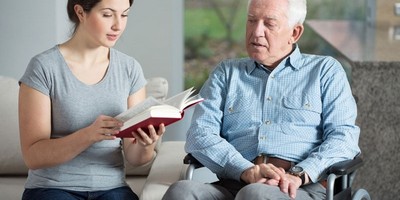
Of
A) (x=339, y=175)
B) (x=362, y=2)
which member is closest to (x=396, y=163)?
(x=362, y=2)

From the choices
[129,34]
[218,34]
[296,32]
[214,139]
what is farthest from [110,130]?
[218,34]

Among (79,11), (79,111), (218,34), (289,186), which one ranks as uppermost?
(79,11)

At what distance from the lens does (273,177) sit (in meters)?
2.85

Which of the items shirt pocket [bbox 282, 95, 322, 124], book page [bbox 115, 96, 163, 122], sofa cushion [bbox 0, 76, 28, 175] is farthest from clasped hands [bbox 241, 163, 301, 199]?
sofa cushion [bbox 0, 76, 28, 175]

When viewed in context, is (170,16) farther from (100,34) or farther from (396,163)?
(100,34)

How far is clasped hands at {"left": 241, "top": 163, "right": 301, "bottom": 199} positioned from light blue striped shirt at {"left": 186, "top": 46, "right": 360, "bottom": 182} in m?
0.04

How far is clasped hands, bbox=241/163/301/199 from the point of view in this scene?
2826mm

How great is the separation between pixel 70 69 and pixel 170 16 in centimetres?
184

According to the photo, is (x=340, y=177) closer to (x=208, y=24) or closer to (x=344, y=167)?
(x=344, y=167)

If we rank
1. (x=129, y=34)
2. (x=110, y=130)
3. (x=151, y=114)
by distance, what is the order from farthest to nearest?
(x=129, y=34) < (x=110, y=130) < (x=151, y=114)

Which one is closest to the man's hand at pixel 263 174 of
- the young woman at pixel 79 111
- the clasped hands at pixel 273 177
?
the clasped hands at pixel 273 177

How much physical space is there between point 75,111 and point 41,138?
0.47ft

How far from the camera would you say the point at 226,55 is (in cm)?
496

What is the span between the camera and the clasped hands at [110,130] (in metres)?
2.67
